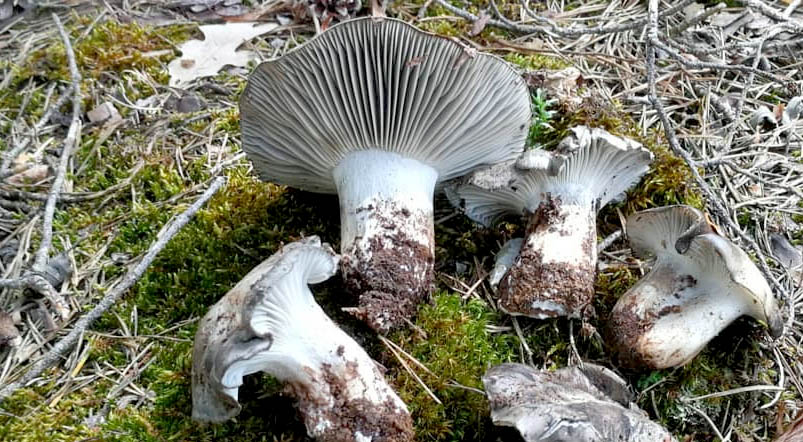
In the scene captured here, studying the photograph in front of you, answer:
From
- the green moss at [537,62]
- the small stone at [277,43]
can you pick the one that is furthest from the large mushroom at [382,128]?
the small stone at [277,43]

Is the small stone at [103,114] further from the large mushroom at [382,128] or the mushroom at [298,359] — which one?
the mushroom at [298,359]

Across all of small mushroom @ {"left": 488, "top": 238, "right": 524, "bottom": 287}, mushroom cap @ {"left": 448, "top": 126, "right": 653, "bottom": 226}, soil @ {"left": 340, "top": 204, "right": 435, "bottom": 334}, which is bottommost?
small mushroom @ {"left": 488, "top": 238, "right": 524, "bottom": 287}

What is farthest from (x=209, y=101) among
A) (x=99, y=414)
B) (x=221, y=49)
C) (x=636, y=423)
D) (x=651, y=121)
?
(x=636, y=423)

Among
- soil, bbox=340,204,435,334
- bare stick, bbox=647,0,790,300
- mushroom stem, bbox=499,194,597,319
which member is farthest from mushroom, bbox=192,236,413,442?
bare stick, bbox=647,0,790,300

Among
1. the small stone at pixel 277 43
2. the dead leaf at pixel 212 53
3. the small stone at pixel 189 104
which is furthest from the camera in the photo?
the small stone at pixel 277 43

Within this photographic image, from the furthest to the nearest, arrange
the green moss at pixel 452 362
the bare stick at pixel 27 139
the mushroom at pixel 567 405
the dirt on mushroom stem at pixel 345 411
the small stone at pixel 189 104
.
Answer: the small stone at pixel 189 104 → the bare stick at pixel 27 139 → the green moss at pixel 452 362 → the dirt on mushroom stem at pixel 345 411 → the mushroom at pixel 567 405

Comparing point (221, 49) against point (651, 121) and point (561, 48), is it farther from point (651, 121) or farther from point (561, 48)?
point (651, 121)

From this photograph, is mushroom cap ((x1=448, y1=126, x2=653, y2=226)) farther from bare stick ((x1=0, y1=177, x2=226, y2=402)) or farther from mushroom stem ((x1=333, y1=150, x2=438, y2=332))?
bare stick ((x1=0, y1=177, x2=226, y2=402))

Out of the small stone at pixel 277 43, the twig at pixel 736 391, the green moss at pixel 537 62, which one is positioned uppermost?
the small stone at pixel 277 43

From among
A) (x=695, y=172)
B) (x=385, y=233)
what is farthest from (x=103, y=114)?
(x=695, y=172)
